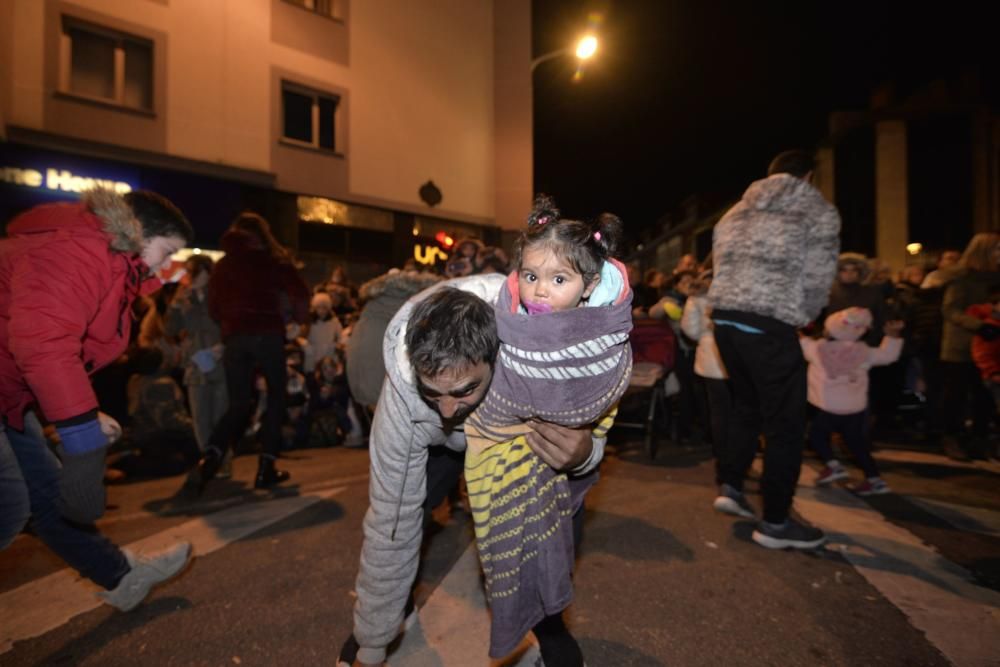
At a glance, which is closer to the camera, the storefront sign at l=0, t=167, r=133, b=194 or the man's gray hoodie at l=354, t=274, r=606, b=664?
the man's gray hoodie at l=354, t=274, r=606, b=664

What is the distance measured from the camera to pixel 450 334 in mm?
1432

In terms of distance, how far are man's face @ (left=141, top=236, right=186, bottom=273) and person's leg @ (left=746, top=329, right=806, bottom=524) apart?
3052 millimetres

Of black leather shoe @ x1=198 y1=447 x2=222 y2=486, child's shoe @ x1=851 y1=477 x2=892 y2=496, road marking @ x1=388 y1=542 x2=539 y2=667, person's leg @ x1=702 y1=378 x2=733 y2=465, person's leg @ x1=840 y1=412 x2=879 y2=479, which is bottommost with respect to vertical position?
road marking @ x1=388 y1=542 x2=539 y2=667

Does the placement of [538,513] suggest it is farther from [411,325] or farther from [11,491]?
[11,491]

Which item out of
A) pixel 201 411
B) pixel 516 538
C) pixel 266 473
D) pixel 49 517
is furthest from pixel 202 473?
pixel 516 538

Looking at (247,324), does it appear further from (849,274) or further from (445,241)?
(849,274)

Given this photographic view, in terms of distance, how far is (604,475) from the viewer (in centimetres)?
482

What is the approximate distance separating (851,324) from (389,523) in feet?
14.6

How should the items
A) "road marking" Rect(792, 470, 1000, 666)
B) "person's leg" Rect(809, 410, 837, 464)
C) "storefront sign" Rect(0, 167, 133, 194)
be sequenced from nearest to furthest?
"road marking" Rect(792, 470, 1000, 666), "person's leg" Rect(809, 410, 837, 464), "storefront sign" Rect(0, 167, 133, 194)

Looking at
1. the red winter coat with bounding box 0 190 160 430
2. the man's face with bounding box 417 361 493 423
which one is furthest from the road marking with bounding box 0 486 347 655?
the man's face with bounding box 417 361 493 423

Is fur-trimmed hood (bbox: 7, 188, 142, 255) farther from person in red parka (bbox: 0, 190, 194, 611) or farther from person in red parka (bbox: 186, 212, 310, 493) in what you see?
person in red parka (bbox: 186, 212, 310, 493)

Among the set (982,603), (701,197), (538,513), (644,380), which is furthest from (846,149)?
(538,513)

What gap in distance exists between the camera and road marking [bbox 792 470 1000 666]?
221 centimetres

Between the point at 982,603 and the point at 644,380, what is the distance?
3078mm
